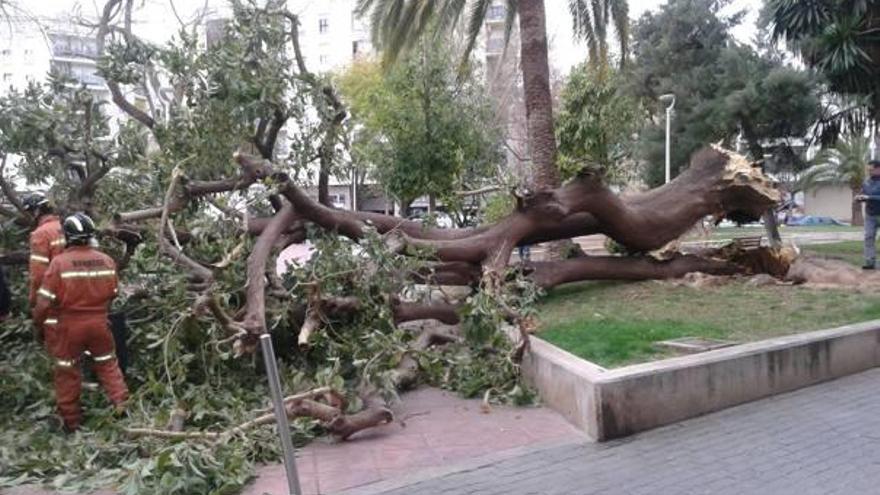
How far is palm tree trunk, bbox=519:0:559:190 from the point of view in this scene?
12695 millimetres

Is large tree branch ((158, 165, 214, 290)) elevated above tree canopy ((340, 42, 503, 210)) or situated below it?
below

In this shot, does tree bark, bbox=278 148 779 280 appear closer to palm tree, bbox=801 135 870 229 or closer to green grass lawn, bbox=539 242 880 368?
green grass lawn, bbox=539 242 880 368

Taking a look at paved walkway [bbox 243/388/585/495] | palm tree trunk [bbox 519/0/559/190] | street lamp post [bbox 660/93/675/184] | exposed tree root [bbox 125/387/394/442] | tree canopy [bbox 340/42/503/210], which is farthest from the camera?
tree canopy [bbox 340/42/503/210]

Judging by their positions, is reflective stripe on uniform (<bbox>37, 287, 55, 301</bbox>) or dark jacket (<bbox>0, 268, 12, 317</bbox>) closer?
reflective stripe on uniform (<bbox>37, 287, 55, 301</bbox>)

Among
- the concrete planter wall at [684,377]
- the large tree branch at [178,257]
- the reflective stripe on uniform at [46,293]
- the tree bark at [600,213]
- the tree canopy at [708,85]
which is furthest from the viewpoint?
the tree canopy at [708,85]

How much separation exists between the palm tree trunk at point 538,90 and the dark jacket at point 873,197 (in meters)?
4.44

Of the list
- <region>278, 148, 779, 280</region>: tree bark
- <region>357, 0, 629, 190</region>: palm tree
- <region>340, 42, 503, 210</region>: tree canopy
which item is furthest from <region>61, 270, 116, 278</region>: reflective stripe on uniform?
<region>340, 42, 503, 210</region>: tree canopy

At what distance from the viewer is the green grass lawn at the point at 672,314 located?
6.88m

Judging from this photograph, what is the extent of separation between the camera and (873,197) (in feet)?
36.3

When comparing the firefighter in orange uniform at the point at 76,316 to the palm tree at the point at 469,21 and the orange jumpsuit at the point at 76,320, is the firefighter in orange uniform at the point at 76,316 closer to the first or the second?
the orange jumpsuit at the point at 76,320

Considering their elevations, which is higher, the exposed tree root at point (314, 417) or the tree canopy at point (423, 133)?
the tree canopy at point (423, 133)

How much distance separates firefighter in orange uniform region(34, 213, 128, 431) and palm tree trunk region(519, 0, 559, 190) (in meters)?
7.82

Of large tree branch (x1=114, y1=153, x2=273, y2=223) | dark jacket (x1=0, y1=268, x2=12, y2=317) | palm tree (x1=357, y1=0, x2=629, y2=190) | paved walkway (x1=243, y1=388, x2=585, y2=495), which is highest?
palm tree (x1=357, y1=0, x2=629, y2=190)

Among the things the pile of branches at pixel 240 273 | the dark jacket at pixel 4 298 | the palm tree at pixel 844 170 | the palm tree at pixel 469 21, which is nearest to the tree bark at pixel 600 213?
the pile of branches at pixel 240 273
